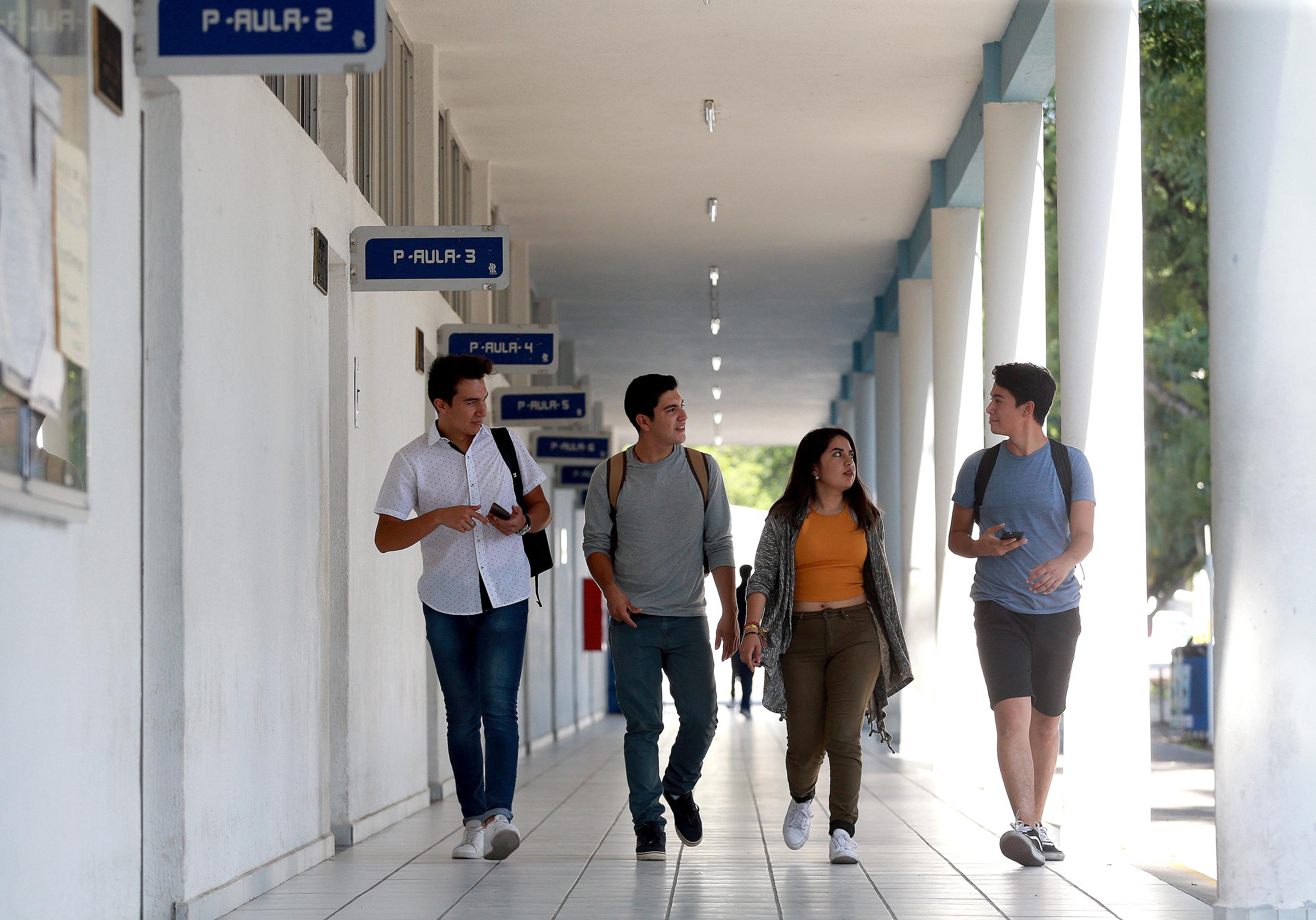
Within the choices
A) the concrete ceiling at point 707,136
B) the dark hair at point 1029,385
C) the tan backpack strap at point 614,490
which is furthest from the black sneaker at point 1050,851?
the concrete ceiling at point 707,136

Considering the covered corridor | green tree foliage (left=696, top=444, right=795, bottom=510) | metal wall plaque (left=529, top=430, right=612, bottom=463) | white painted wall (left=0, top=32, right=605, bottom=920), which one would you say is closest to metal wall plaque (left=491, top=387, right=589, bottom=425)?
the covered corridor

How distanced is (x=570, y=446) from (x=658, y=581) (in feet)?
31.7

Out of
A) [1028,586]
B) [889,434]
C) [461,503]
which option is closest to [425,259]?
[461,503]

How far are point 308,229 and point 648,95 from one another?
200 inches

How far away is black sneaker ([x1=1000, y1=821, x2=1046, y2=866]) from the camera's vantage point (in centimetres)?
607

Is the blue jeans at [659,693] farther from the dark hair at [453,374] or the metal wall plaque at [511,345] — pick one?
the metal wall plaque at [511,345]

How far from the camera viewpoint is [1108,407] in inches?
282

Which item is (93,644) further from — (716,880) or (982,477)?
(982,477)

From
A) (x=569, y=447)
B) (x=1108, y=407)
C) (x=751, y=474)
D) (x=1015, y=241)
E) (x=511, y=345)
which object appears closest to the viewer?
(x=1108, y=407)

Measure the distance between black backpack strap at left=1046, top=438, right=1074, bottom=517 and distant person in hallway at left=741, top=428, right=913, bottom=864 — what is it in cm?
68

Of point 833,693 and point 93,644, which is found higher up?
point 93,644

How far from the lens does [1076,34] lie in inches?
294

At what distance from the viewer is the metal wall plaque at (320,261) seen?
6863 millimetres

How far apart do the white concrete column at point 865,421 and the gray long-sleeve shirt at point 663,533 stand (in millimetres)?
16447
